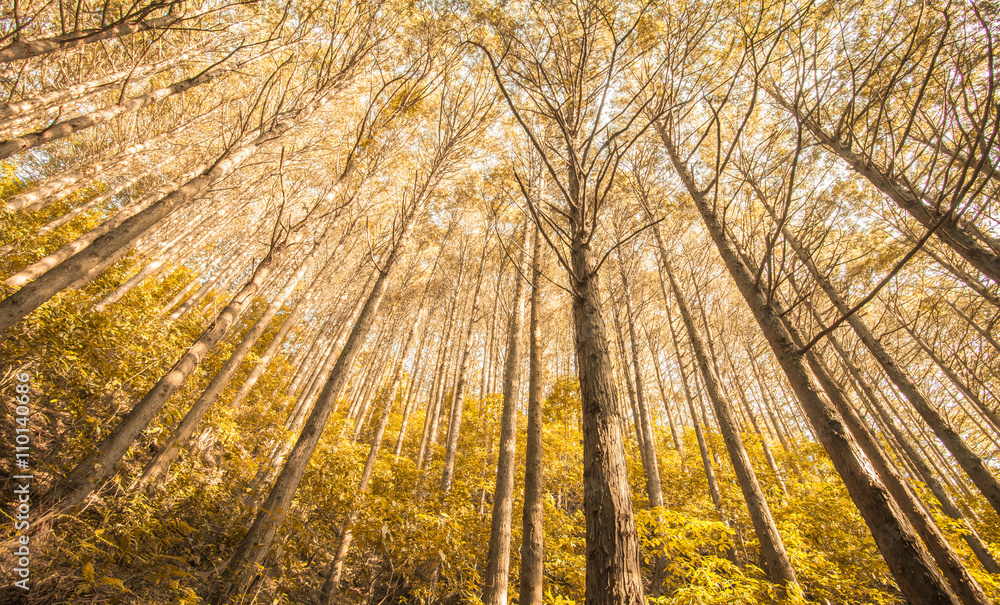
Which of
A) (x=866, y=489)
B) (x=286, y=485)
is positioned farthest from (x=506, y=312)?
(x=866, y=489)

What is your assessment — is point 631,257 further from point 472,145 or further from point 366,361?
point 366,361

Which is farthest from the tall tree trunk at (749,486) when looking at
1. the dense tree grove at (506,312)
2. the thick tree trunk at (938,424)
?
the thick tree trunk at (938,424)

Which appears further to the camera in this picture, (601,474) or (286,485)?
(286,485)

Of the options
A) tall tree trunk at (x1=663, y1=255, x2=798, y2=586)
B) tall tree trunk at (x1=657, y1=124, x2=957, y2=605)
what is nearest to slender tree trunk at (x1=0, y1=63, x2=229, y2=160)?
tall tree trunk at (x1=657, y1=124, x2=957, y2=605)

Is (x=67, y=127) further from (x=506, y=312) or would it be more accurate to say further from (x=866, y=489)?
(x=866, y=489)

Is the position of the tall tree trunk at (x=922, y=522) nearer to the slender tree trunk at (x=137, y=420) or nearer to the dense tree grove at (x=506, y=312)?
the dense tree grove at (x=506, y=312)

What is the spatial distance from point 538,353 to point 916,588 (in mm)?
4385

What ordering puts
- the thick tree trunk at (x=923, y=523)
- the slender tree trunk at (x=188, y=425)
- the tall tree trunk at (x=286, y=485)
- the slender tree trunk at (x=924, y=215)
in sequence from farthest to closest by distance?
the slender tree trunk at (x=188, y=425) < the slender tree trunk at (x=924, y=215) < the tall tree trunk at (x=286, y=485) < the thick tree trunk at (x=923, y=523)

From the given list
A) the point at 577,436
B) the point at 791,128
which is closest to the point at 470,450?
the point at 577,436

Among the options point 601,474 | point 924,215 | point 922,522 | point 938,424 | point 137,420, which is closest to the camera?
point 601,474

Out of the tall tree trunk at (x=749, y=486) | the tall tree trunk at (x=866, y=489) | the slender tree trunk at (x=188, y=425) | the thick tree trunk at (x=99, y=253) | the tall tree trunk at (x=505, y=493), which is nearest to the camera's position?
the tall tree trunk at (x=866, y=489)

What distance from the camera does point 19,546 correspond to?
8.71 ft


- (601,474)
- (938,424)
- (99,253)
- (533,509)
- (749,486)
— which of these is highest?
(938,424)

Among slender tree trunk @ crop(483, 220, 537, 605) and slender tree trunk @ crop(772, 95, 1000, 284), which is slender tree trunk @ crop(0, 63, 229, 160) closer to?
slender tree trunk @ crop(483, 220, 537, 605)
